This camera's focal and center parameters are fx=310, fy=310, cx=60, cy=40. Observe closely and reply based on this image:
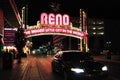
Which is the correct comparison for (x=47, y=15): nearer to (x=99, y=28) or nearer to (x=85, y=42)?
(x=85, y=42)

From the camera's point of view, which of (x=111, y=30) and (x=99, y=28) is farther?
(x=99, y=28)

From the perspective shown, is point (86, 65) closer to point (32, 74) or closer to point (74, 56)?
point (74, 56)

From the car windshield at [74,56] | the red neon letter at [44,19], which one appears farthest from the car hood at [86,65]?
the red neon letter at [44,19]

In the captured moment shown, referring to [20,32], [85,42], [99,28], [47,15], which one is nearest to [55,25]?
[47,15]

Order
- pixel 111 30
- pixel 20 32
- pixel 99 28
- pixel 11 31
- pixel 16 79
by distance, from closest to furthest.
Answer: pixel 16 79 → pixel 20 32 → pixel 11 31 → pixel 111 30 → pixel 99 28

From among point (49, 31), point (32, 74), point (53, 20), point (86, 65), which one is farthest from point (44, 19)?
point (86, 65)

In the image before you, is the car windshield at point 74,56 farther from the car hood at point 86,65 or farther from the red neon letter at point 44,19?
the red neon letter at point 44,19

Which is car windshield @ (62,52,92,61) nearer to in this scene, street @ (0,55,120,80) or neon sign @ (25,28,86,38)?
street @ (0,55,120,80)

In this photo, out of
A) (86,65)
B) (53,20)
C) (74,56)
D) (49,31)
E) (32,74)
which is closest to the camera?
(86,65)

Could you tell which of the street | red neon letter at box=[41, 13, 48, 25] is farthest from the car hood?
red neon letter at box=[41, 13, 48, 25]

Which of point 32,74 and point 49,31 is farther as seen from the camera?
point 49,31

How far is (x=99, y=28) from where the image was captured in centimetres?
15425

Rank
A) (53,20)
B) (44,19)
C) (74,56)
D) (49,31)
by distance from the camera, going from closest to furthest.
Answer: (74,56) < (44,19) < (49,31) < (53,20)

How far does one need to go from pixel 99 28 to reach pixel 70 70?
14177 centimetres
